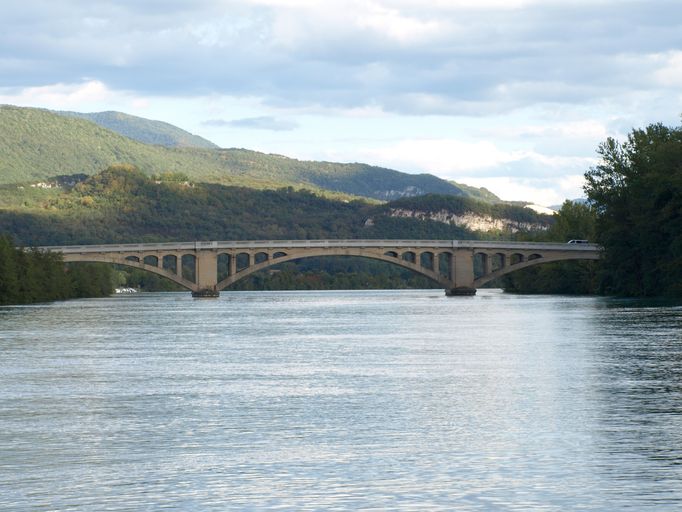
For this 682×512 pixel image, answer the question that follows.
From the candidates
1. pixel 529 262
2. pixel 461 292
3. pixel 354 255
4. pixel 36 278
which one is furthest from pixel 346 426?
pixel 461 292

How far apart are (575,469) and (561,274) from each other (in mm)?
150399

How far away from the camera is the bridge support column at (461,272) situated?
173250 mm

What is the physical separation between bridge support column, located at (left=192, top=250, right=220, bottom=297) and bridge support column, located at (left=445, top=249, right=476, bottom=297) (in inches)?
1150

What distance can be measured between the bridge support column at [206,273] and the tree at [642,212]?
177ft

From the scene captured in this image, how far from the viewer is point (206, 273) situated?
172 metres

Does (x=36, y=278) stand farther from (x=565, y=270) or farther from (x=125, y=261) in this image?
(x=565, y=270)

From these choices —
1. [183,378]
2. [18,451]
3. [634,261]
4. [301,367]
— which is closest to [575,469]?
[18,451]

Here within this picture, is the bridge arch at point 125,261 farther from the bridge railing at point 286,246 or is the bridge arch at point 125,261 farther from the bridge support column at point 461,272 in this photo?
the bridge support column at point 461,272

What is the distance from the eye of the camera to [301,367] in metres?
45.9

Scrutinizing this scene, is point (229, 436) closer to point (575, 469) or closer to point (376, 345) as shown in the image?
point (575, 469)

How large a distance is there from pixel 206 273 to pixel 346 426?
144732 millimetres

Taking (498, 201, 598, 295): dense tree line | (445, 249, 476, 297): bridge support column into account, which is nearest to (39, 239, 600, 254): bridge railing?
(445, 249, 476, 297): bridge support column

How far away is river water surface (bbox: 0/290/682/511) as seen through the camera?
822 inches

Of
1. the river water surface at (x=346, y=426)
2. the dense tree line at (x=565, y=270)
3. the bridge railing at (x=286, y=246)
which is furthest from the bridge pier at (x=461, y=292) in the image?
the river water surface at (x=346, y=426)
